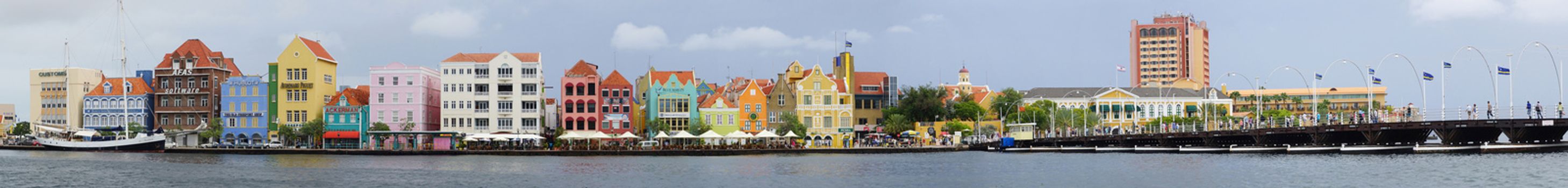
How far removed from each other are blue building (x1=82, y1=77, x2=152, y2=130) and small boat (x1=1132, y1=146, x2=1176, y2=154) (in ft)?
284

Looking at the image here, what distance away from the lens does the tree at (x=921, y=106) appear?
5433 inches

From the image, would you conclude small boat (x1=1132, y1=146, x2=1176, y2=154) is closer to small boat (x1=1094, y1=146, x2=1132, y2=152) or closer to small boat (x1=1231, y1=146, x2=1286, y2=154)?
small boat (x1=1094, y1=146, x2=1132, y2=152)

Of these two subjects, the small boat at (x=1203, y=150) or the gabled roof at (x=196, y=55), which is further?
the gabled roof at (x=196, y=55)

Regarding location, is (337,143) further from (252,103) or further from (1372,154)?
(1372,154)

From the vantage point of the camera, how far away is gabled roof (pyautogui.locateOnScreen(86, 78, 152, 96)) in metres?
141

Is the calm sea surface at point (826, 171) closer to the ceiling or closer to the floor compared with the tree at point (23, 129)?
closer to the floor

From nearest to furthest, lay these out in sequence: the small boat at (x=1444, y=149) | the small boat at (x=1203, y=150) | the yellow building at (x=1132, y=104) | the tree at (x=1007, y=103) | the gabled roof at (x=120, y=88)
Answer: the small boat at (x=1444, y=149) → the small boat at (x=1203, y=150) → the gabled roof at (x=120, y=88) → the tree at (x=1007, y=103) → the yellow building at (x=1132, y=104)

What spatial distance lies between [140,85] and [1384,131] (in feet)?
346

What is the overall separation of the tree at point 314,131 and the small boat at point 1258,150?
71.4 metres

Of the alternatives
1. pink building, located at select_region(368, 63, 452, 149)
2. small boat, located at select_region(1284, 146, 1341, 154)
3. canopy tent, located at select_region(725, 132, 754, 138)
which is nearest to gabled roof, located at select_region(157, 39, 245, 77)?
pink building, located at select_region(368, 63, 452, 149)

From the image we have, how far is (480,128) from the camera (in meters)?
A: 130

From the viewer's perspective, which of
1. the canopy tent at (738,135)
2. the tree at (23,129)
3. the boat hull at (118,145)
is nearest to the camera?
the canopy tent at (738,135)

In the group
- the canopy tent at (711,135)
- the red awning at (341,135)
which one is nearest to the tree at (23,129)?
the red awning at (341,135)

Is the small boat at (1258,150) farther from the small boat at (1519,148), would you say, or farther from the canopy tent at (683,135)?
the canopy tent at (683,135)
